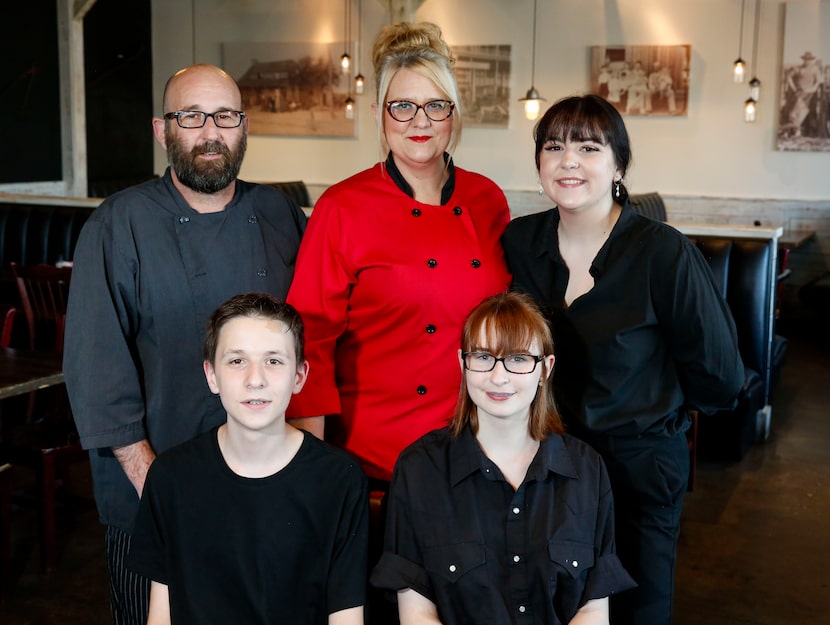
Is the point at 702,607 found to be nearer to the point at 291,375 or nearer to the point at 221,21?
the point at 291,375

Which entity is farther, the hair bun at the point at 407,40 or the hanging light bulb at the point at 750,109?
the hanging light bulb at the point at 750,109

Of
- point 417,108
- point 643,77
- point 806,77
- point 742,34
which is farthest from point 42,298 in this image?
point 806,77

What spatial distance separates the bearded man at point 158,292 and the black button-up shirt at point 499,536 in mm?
534

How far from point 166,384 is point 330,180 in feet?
31.2

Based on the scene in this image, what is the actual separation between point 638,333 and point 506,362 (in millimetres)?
320

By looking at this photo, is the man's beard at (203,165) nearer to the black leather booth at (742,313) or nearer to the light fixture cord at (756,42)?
the black leather booth at (742,313)

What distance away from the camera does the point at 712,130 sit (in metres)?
9.66

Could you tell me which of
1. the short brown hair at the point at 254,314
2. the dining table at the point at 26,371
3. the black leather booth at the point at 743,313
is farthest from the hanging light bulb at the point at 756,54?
the short brown hair at the point at 254,314

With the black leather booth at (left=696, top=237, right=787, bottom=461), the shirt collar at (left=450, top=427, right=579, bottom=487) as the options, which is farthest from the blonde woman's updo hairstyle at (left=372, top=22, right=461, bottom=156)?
the black leather booth at (left=696, top=237, right=787, bottom=461)

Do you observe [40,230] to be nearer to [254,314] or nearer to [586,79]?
[254,314]

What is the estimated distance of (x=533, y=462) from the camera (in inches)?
77.2

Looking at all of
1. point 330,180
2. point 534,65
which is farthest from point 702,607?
point 330,180

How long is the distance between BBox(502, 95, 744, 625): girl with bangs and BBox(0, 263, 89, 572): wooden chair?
7.57 feet

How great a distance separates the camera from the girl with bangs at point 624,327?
6.66 ft
